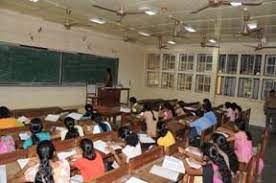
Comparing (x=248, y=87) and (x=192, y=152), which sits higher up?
(x=248, y=87)

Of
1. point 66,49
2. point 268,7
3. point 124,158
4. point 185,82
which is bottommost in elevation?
point 124,158

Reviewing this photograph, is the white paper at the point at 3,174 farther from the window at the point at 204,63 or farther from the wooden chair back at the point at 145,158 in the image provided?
the window at the point at 204,63

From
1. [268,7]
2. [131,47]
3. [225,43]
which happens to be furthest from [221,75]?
[268,7]

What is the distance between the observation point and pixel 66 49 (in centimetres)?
938

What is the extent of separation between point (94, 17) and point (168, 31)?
9.70 feet

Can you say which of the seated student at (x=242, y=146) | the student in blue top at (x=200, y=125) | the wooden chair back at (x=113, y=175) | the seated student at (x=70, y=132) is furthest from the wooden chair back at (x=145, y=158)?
the student in blue top at (x=200, y=125)

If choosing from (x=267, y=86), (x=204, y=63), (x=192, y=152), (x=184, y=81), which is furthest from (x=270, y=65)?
(x=192, y=152)

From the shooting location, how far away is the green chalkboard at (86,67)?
955 centimetres

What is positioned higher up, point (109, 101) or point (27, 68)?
point (27, 68)

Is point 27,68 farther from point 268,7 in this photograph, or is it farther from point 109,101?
point 268,7

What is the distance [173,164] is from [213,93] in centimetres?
853

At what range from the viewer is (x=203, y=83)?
11867mm

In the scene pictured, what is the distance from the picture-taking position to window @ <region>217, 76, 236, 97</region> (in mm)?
11039

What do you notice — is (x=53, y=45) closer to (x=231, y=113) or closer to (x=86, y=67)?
(x=86, y=67)
